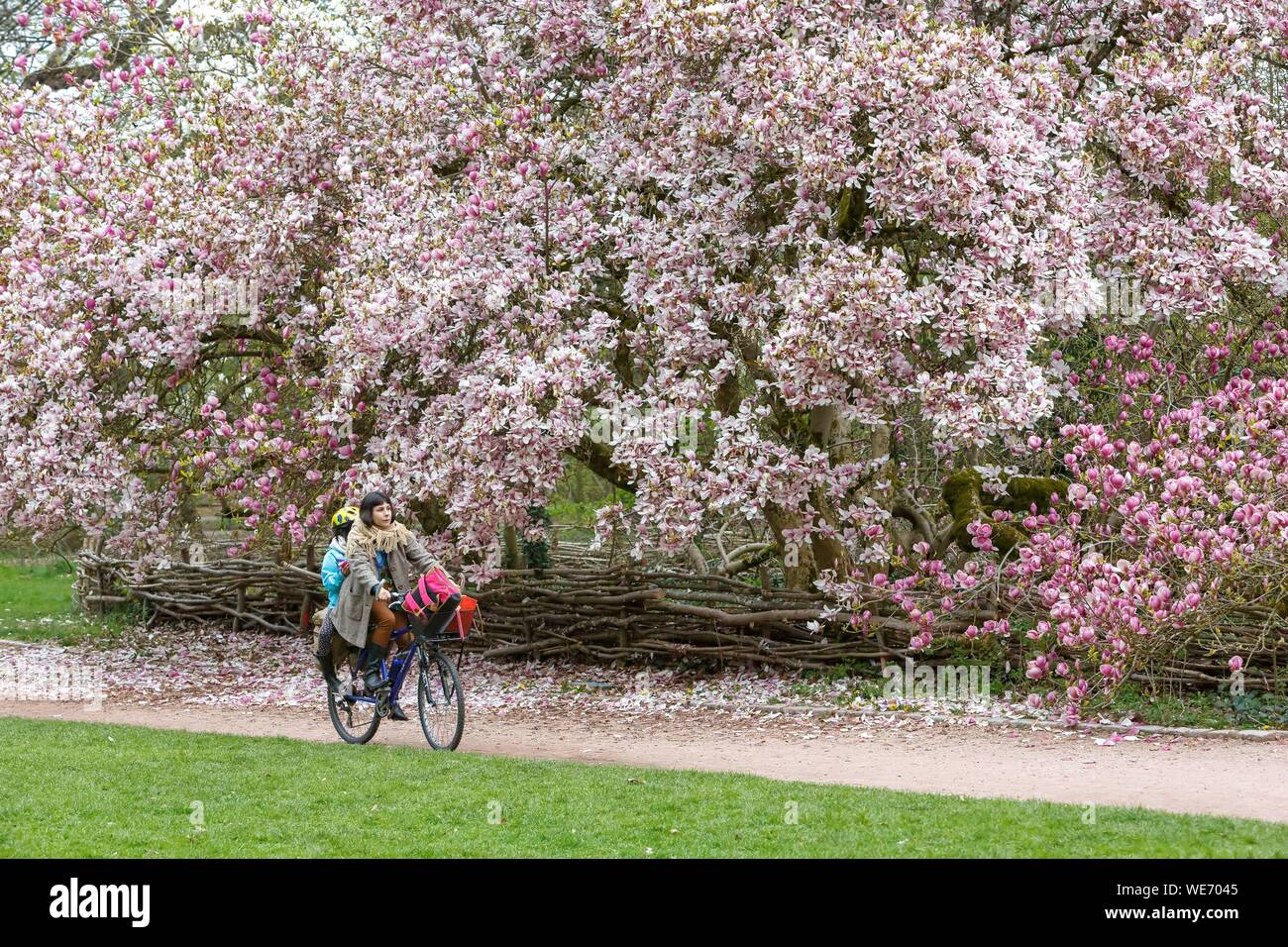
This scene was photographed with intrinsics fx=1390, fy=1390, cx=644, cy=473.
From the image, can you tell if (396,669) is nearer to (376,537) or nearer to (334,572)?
(334,572)

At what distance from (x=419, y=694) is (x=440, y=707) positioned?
16 centimetres

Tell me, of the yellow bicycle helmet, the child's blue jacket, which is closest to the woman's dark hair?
the yellow bicycle helmet

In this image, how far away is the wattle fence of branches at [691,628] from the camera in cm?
890

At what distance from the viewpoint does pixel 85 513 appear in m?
10.9

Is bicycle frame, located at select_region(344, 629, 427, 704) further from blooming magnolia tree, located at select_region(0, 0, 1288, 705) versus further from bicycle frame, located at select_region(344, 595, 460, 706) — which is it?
blooming magnolia tree, located at select_region(0, 0, 1288, 705)

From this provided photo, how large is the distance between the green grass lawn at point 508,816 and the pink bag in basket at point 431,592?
844 millimetres

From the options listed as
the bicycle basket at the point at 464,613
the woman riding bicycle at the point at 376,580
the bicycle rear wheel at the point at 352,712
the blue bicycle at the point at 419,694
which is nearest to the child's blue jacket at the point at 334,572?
the woman riding bicycle at the point at 376,580

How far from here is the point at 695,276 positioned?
940cm

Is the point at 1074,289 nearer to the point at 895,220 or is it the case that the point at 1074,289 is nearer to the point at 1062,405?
the point at 895,220

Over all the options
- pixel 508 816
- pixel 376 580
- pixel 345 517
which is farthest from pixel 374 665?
pixel 508 816

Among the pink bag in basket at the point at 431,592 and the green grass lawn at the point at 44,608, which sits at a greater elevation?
the pink bag in basket at the point at 431,592

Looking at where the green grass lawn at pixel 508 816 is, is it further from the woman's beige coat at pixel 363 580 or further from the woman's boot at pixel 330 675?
the woman's boot at pixel 330 675
